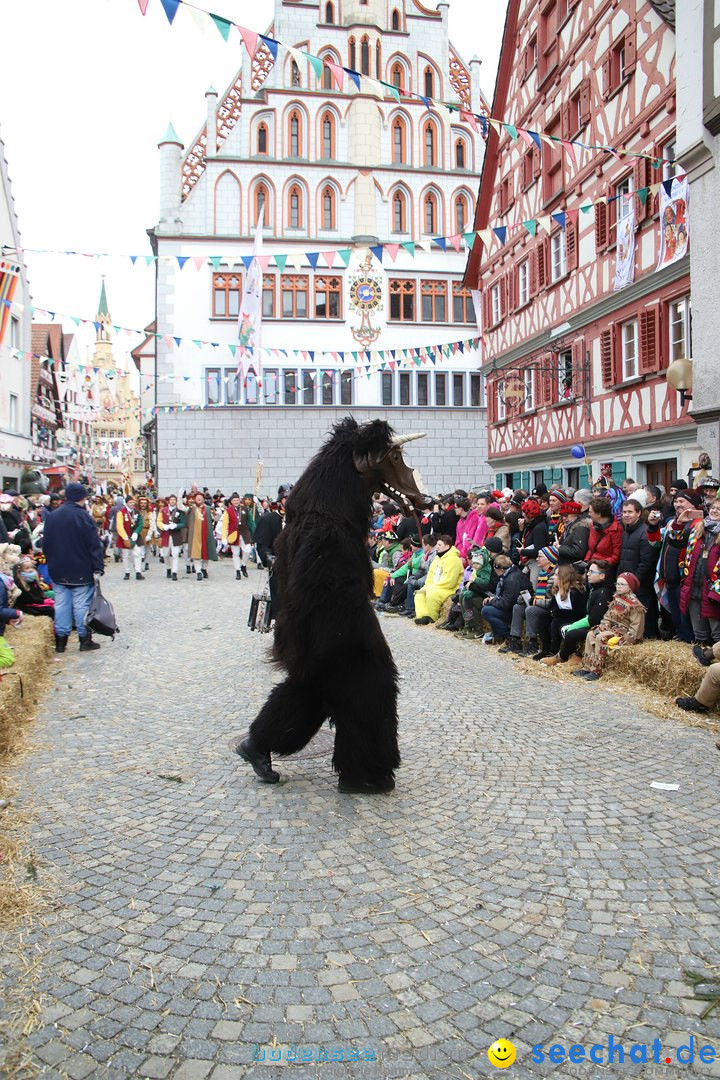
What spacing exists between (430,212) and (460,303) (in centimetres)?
423

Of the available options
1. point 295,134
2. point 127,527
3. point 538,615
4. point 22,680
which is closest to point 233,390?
point 295,134

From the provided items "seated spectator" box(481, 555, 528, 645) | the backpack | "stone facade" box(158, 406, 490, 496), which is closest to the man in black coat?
"seated spectator" box(481, 555, 528, 645)

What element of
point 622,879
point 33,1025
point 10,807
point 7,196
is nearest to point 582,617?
point 622,879

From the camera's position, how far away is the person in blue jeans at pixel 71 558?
9422 millimetres

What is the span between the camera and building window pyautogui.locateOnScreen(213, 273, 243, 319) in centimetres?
3394

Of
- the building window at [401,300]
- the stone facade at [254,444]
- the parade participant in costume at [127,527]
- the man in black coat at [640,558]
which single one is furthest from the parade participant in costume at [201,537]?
the building window at [401,300]

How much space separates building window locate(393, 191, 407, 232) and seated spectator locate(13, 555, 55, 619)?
28280 millimetres

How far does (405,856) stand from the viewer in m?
3.89

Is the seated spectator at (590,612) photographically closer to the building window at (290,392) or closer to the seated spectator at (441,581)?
the seated spectator at (441,581)

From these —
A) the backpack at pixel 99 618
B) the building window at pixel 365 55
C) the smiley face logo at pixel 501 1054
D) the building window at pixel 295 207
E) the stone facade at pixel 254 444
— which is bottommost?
the smiley face logo at pixel 501 1054

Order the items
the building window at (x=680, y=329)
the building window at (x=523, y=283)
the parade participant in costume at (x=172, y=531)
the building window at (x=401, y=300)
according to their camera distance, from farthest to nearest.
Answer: the building window at (x=401, y=300), the building window at (x=523, y=283), the parade participant in costume at (x=172, y=531), the building window at (x=680, y=329)

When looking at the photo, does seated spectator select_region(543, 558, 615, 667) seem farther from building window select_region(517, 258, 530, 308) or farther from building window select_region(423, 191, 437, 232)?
building window select_region(423, 191, 437, 232)

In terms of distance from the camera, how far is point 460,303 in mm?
36094

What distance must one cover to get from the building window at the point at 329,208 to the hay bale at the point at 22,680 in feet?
94.4
